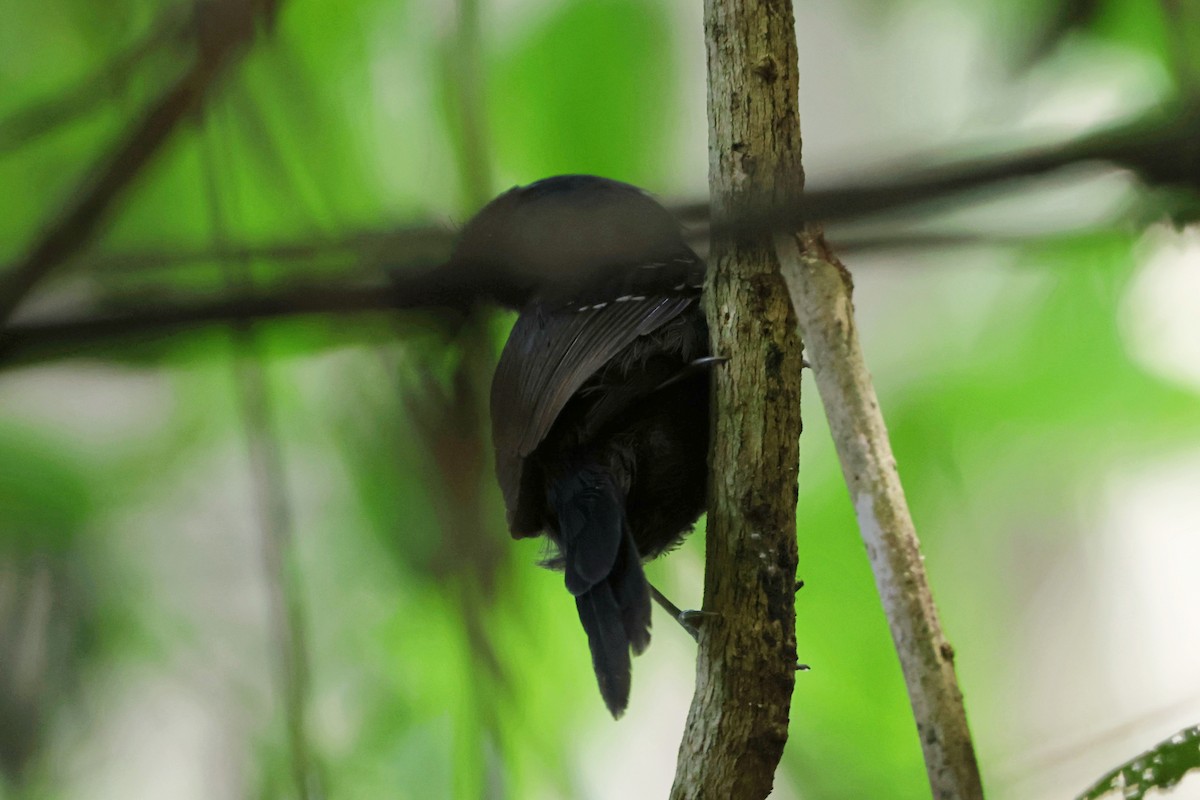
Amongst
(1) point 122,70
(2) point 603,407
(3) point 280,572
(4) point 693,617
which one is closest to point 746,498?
(4) point 693,617

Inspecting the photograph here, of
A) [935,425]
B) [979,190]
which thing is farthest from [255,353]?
[935,425]

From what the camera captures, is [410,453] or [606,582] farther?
[606,582]

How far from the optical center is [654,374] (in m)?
2.70

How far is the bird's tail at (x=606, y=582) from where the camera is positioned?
87.0 inches

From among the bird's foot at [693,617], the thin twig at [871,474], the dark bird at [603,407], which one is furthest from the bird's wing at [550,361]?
the thin twig at [871,474]

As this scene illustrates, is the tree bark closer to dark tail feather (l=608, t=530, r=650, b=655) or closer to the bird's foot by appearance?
the bird's foot

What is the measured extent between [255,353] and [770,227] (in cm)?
80

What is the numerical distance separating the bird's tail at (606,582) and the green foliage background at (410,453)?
15cm

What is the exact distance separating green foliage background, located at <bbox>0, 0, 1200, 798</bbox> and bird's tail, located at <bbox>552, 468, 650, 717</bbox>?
15cm

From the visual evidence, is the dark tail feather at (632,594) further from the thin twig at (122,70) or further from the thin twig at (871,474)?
the thin twig at (122,70)

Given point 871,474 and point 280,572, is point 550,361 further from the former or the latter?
point 280,572

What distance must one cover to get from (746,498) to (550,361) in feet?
2.44

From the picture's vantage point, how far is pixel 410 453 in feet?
6.17

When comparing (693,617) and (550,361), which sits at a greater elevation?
(550,361)
